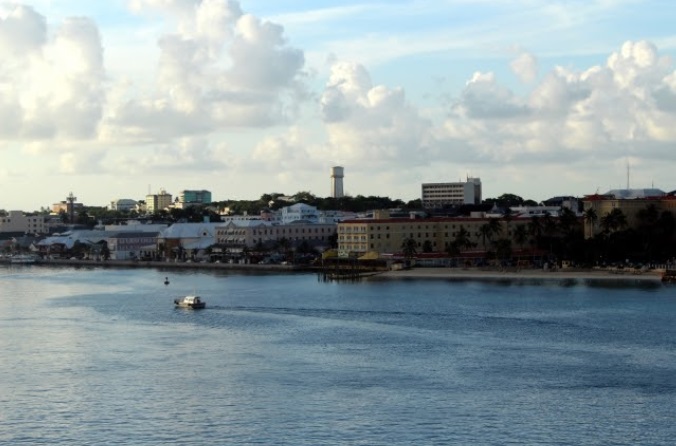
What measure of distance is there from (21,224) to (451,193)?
36633 millimetres

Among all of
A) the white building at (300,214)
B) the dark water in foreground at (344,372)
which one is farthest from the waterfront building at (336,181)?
the dark water in foreground at (344,372)

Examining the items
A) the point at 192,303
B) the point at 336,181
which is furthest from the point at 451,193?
the point at 192,303

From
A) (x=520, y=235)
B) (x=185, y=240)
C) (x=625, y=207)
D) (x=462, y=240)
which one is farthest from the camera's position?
(x=185, y=240)

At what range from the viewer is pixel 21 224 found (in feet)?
315

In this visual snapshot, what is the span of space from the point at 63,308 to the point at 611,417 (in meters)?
21.3

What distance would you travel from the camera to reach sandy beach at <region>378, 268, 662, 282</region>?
1734 inches

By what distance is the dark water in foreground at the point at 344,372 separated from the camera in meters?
16.8

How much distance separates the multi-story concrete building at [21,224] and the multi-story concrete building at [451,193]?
3255cm

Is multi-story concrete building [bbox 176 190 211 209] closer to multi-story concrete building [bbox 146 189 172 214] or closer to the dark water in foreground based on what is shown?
multi-story concrete building [bbox 146 189 172 214]

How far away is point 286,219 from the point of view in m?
73.5

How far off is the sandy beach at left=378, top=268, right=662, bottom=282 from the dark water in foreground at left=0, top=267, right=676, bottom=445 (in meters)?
8.00

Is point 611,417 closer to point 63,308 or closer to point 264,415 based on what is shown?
point 264,415

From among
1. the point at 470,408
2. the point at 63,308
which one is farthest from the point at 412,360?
the point at 63,308

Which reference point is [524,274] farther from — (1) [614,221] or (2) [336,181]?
(2) [336,181]
